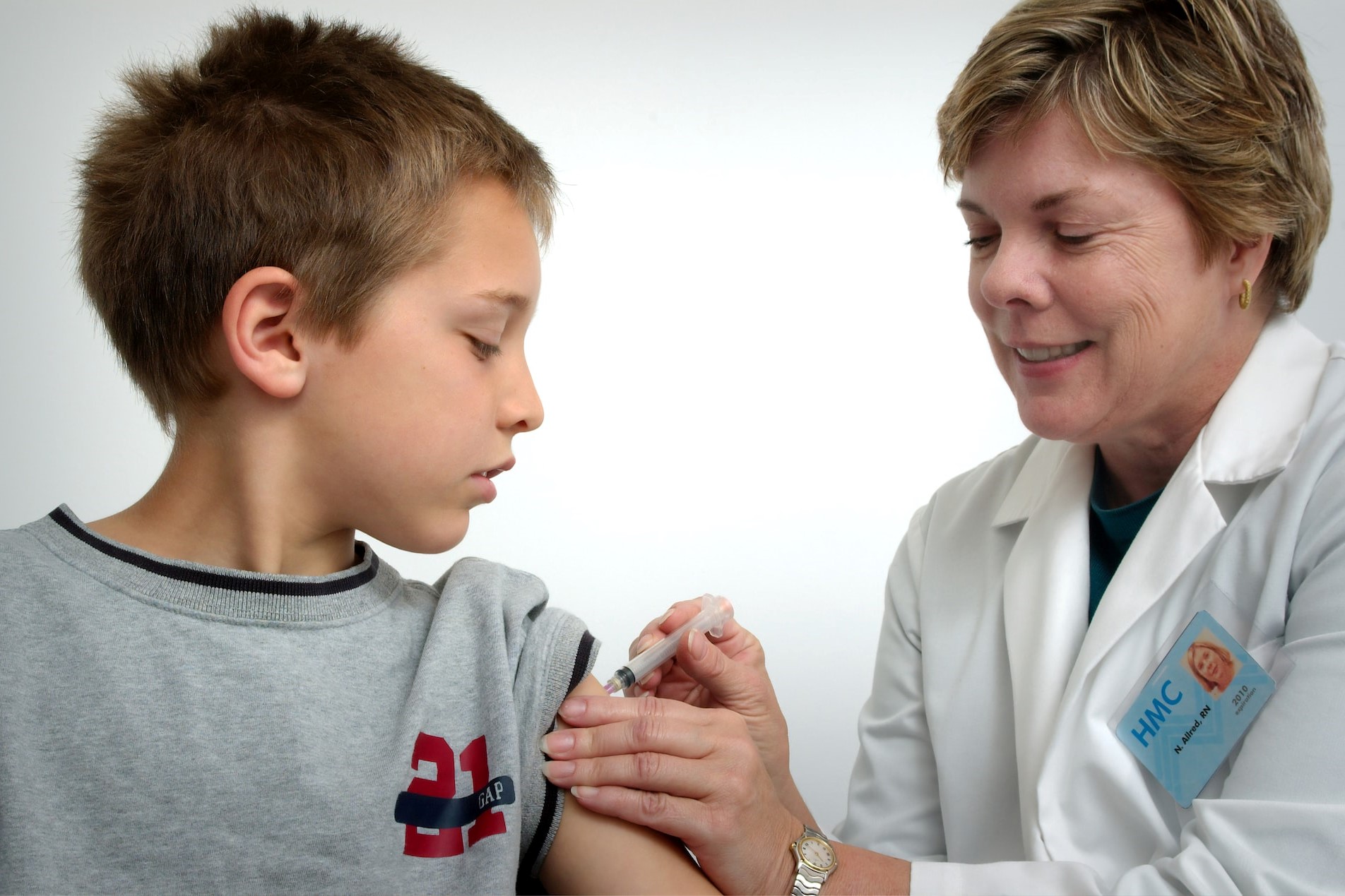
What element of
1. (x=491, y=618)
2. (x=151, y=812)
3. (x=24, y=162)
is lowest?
(x=151, y=812)

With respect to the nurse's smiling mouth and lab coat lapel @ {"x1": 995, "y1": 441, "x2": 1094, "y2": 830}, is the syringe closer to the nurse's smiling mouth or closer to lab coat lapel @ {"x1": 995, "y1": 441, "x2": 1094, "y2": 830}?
lab coat lapel @ {"x1": 995, "y1": 441, "x2": 1094, "y2": 830}

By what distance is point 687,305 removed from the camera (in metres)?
2.67

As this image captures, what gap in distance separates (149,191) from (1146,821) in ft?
4.42

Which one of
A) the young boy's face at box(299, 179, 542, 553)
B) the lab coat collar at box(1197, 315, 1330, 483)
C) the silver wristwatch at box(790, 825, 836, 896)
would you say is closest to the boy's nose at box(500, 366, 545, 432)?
the young boy's face at box(299, 179, 542, 553)

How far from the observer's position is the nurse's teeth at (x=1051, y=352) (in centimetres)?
144

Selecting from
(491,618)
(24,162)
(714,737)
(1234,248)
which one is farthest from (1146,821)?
(24,162)

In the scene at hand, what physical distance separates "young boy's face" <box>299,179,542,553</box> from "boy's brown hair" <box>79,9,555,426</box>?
0.03 metres

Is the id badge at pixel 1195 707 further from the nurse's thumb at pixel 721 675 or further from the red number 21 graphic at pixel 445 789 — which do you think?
the red number 21 graphic at pixel 445 789

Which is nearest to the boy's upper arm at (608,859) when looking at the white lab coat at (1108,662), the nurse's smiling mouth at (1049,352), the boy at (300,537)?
the boy at (300,537)

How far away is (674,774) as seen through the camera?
120 cm

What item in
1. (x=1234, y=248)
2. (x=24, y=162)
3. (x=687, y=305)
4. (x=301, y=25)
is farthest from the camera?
(x=687, y=305)

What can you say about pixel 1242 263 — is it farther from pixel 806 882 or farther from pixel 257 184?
pixel 257 184

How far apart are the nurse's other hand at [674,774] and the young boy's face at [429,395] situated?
265 millimetres

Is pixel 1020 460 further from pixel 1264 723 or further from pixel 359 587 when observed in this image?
pixel 359 587
